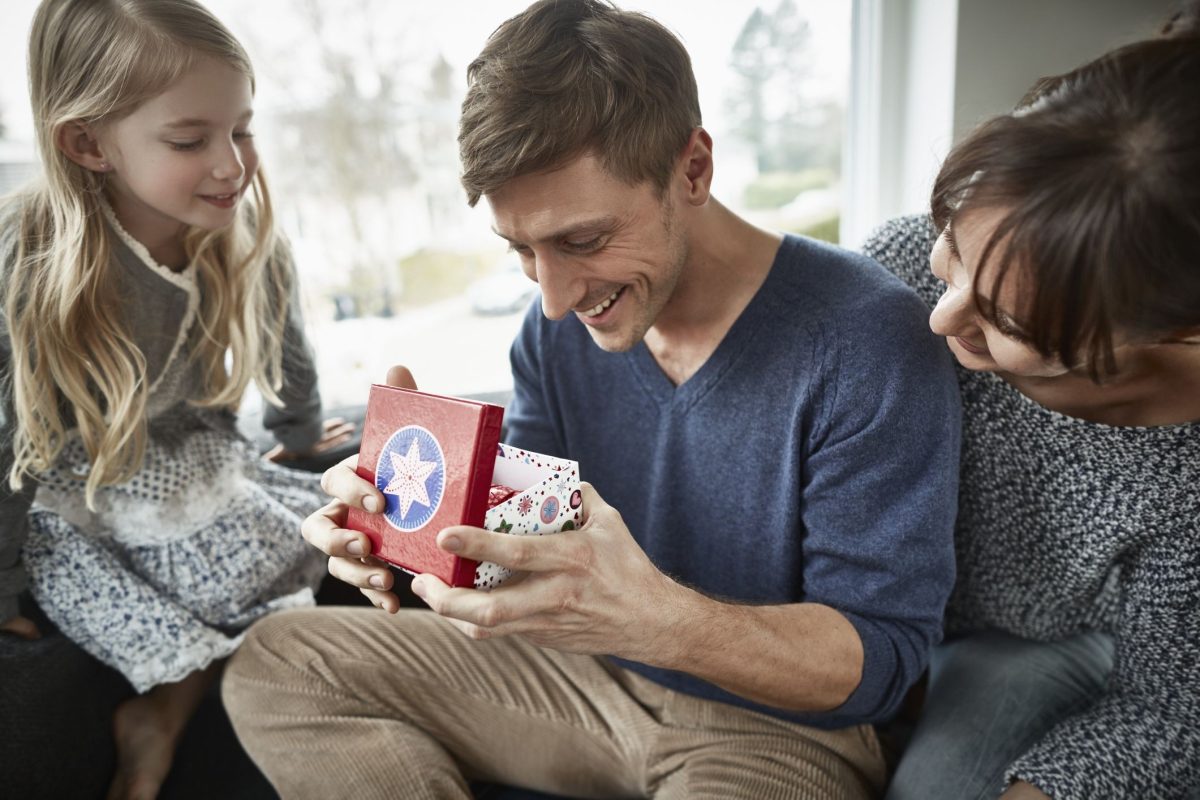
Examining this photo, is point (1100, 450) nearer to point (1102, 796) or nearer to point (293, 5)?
point (1102, 796)

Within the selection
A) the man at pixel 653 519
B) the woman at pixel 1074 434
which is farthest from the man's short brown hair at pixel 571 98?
the woman at pixel 1074 434

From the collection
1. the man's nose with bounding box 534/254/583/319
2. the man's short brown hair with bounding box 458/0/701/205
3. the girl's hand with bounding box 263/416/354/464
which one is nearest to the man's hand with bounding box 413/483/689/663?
the man's nose with bounding box 534/254/583/319

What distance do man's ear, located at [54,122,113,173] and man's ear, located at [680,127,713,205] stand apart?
858 millimetres

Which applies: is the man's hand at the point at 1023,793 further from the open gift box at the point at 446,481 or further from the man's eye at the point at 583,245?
the man's eye at the point at 583,245

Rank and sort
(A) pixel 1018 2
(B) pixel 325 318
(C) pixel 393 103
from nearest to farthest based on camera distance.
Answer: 1. (A) pixel 1018 2
2. (C) pixel 393 103
3. (B) pixel 325 318

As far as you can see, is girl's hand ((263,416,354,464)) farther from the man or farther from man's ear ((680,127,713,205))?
man's ear ((680,127,713,205))

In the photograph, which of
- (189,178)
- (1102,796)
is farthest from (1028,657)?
(189,178)

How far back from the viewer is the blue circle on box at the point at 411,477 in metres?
0.82

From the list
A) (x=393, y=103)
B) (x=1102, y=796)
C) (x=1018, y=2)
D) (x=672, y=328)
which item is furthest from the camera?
(x=393, y=103)

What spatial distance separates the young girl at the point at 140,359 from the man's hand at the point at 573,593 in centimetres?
72

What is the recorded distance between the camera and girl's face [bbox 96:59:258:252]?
4.00 ft

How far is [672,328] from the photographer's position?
3.93ft

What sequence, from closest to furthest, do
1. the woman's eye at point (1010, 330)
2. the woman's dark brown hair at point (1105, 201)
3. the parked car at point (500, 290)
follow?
the woman's dark brown hair at point (1105, 201)
the woman's eye at point (1010, 330)
the parked car at point (500, 290)

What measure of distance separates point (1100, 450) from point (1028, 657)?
1.16 ft
